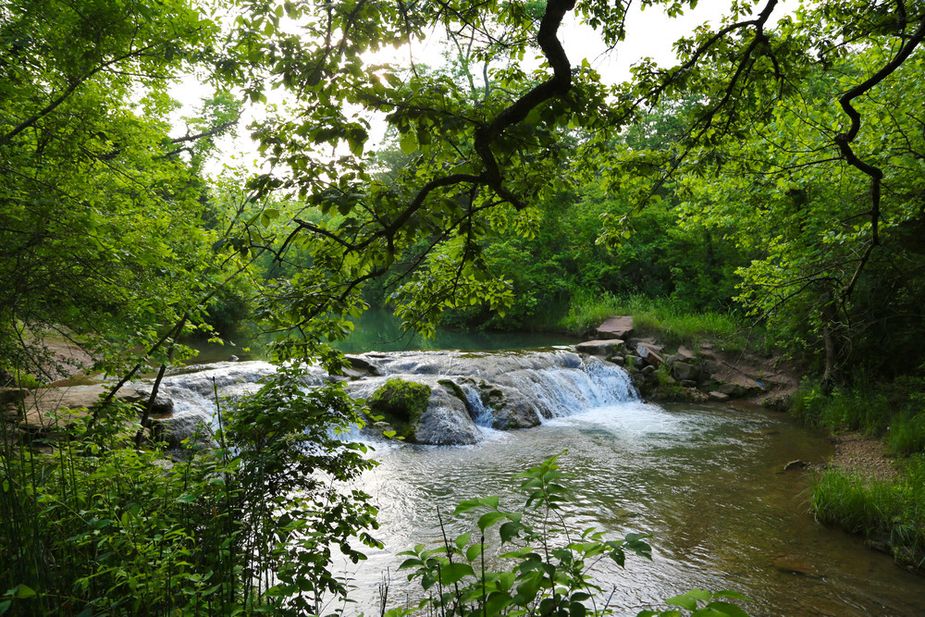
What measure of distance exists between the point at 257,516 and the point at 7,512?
113 centimetres

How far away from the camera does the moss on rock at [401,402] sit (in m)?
10.6

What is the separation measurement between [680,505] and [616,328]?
36.8 ft

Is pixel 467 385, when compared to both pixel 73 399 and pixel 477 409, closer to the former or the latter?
pixel 477 409

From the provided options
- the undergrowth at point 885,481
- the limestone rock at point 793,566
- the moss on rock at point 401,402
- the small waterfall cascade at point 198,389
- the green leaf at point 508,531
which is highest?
the green leaf at point 508,531

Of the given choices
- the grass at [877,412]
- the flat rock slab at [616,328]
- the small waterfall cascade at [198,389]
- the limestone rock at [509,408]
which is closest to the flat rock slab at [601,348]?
the flat rock slab at [616,328]

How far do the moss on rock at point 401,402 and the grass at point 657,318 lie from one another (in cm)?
808

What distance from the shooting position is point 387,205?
9.28ft

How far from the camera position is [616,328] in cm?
1778

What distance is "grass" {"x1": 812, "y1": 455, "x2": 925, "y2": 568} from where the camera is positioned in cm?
550

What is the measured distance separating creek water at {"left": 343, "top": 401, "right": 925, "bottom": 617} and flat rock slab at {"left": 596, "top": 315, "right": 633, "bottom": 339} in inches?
216

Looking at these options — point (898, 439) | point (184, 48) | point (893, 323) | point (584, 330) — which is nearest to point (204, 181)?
point (184, 48)


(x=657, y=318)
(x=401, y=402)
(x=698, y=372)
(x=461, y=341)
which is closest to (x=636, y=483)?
(x=401, y=402)

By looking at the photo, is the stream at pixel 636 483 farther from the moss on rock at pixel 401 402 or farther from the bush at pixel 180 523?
the bush at pixel 180 523

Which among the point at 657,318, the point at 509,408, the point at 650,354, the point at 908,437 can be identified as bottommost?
the point at 908,437
